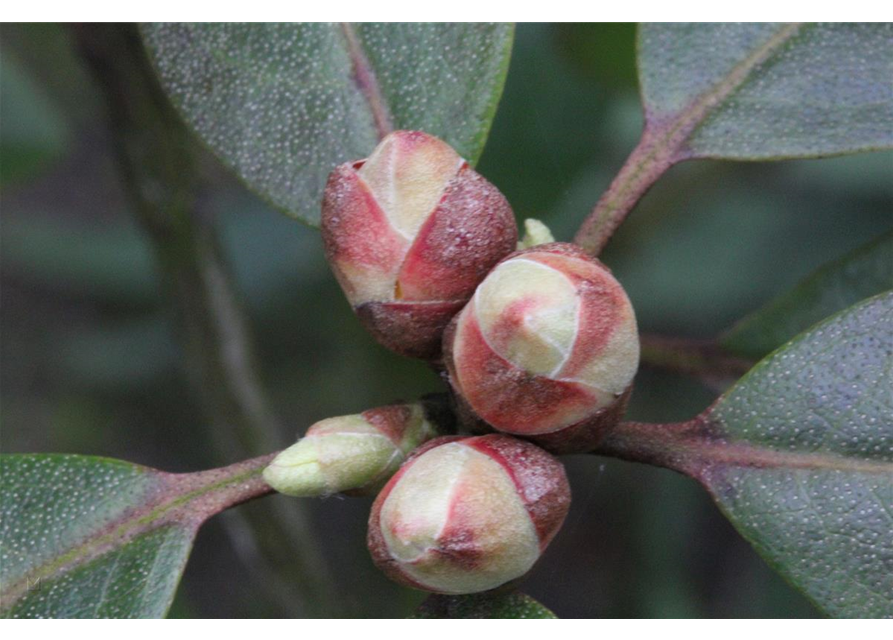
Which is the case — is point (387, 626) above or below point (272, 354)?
above

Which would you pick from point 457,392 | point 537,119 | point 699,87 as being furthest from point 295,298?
point 457,392

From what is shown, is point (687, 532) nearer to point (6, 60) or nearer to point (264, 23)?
point (264, 23)

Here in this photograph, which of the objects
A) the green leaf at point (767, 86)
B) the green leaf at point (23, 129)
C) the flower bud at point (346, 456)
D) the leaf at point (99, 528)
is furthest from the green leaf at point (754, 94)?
the green leaf at point (23, 129)

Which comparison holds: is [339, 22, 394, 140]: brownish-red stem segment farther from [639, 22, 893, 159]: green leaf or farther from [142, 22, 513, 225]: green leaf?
[639, 22, 893, 159]: green leaf

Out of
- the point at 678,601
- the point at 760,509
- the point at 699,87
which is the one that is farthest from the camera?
the point at 678,601

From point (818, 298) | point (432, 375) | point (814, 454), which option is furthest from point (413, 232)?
point (432, 375)

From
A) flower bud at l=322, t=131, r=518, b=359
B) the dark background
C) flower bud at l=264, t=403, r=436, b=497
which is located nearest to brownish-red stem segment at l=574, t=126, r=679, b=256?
flower bud at l=322, t=131, r=518, b=359
